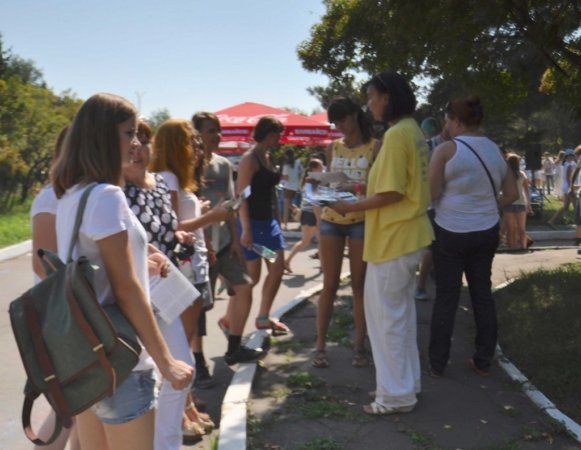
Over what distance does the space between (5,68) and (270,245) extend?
17.5 metres

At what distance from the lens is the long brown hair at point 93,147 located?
277cm

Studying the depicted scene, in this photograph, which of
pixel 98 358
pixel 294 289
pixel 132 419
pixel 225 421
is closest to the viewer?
pixel 98 358

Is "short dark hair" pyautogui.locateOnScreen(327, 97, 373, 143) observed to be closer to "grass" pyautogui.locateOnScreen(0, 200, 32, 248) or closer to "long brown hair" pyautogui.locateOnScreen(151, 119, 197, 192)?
"long brown hair" pyautogui.locateOnScreen(151, 119, 197, 192)

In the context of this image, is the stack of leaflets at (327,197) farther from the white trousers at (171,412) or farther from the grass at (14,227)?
the grass at (14,227)

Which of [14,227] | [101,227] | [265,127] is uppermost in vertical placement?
[265,127]

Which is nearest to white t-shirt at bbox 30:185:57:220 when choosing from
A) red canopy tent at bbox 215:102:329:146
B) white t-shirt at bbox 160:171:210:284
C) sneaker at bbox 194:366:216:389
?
white t-shirt at bbox 160:171:210:284

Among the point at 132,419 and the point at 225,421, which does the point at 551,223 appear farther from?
the point at 132,419

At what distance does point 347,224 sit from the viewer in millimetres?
5977

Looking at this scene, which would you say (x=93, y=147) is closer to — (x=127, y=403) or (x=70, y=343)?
(x=70, y=343)

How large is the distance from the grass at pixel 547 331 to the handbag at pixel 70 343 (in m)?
3.59

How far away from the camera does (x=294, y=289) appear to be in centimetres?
1062

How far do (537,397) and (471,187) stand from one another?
148cm

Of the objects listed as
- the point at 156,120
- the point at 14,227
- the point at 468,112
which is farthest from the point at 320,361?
the point at 156,120

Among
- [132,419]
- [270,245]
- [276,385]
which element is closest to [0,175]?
[270,245]
